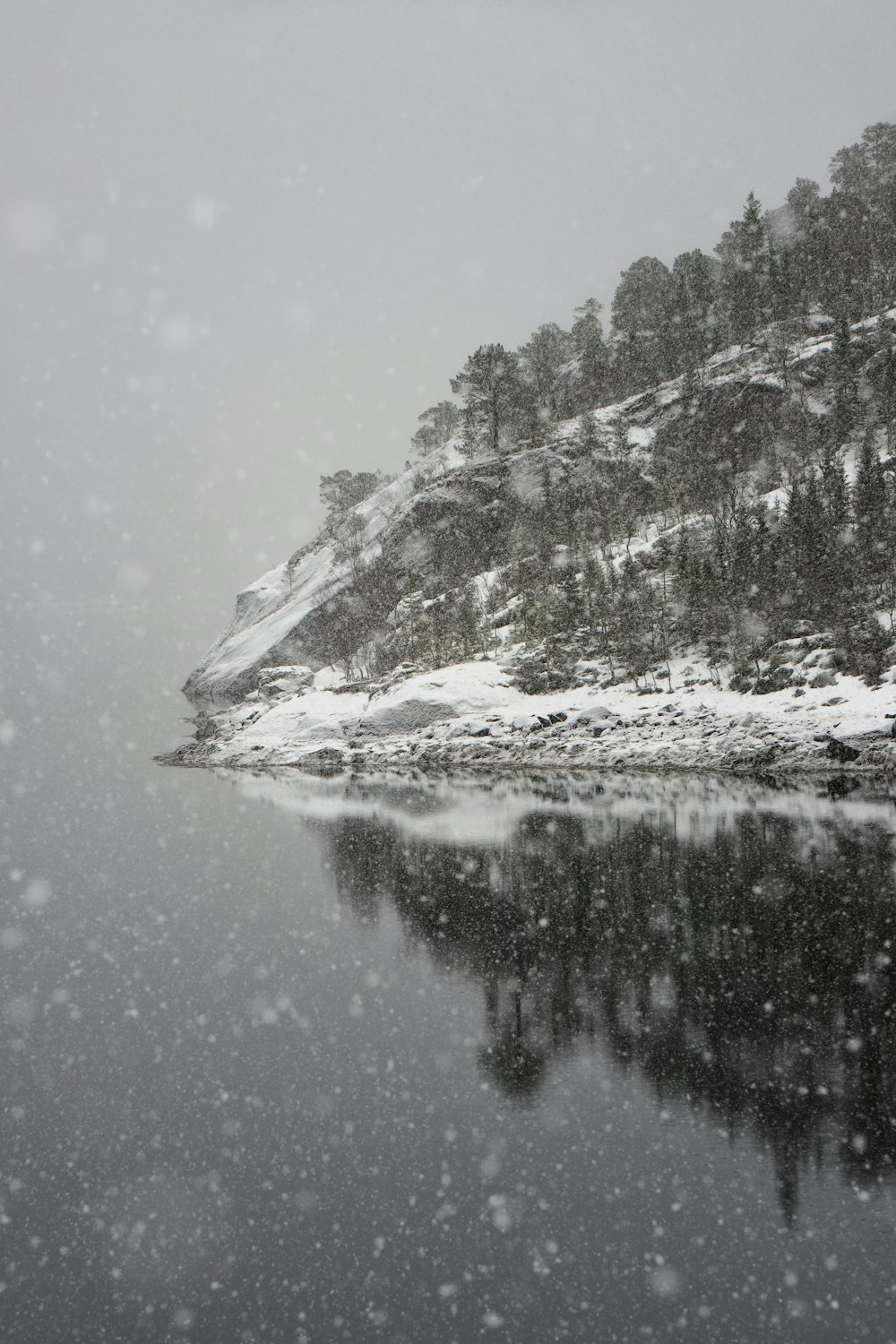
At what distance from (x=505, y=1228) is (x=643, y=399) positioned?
260 feet

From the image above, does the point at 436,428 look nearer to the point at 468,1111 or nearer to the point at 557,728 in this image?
the point at 557,728

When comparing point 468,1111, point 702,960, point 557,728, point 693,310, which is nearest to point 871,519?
point 557,728

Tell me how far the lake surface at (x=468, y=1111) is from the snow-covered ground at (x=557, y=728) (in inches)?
517

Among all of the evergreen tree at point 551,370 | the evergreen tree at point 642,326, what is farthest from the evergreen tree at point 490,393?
the evergreen tree at point 642,326

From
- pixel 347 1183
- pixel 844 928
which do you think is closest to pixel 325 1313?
pixel 347 1183

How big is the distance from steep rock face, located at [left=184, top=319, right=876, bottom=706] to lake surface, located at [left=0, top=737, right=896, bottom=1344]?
174 ft

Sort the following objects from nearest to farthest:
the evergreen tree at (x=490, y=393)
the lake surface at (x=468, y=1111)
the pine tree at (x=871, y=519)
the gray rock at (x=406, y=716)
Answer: the lake surface at (x=468, y=1111)
the pine tree at (x=871, y=519)
the gray rock at (x=406, y=716)
the evergreen tree at (x=490, y=393)

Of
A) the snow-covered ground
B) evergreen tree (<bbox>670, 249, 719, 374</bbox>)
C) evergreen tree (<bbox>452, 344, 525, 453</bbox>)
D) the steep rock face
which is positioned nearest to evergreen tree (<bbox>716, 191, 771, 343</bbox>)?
evergreen tree (<bbox>670, 249, 719, 374</bbox>)

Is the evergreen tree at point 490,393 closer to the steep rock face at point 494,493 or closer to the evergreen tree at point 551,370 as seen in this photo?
the steep rock face at point 494,493

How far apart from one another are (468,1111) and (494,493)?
6513 centimetres

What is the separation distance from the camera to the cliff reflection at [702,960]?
6531 mm

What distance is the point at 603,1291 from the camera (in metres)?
4.68

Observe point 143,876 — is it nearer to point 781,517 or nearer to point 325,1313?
point 325,1313

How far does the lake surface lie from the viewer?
188 inches
